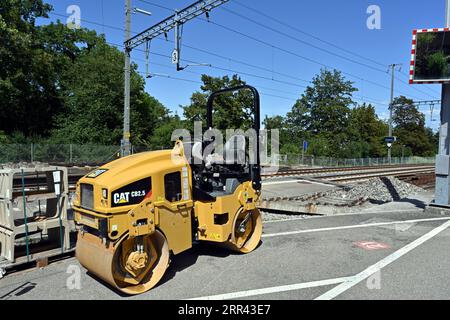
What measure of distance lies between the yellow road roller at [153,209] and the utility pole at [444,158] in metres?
6.65

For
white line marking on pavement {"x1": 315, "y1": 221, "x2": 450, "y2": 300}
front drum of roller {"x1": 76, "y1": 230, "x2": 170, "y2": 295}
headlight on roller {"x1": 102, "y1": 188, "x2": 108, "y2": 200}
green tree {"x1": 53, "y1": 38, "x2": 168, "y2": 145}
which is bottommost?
white line marking on pavement {"x1": 315, "y1": 221, "x2": 450, "y2": 300}

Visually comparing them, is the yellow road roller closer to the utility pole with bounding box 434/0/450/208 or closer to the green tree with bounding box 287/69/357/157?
the utility pole with bounding box 434/0/450/208

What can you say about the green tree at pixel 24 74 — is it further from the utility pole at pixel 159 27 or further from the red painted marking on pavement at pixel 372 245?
the red painted marking on pavement at pixel 372 245

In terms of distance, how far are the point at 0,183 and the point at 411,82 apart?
10.5m

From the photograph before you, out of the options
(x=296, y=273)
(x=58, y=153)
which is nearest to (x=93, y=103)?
(x=58, y=153)

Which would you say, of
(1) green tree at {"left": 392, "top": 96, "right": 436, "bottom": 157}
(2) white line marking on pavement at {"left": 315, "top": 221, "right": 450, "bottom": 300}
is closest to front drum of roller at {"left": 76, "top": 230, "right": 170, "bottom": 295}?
(2) white line marking on pavement at {"left": 315, "top": 221, "right": 450, "bottom": 300}

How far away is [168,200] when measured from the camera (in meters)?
4.96

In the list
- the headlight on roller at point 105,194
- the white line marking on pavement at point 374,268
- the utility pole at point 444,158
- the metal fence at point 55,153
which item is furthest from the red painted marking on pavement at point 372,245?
the metal fence at point 55,153

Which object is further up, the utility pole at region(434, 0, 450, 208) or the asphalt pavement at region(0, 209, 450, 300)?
the utility pole at region(434, 0, 450, 208)

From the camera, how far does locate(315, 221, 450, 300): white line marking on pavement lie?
4.58 m

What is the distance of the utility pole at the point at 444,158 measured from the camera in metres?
9.78

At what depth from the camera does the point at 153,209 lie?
4664 mm

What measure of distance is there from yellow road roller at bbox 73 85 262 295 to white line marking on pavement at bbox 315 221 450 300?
6.03ft

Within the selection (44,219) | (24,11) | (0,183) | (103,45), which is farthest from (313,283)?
(103,45)
